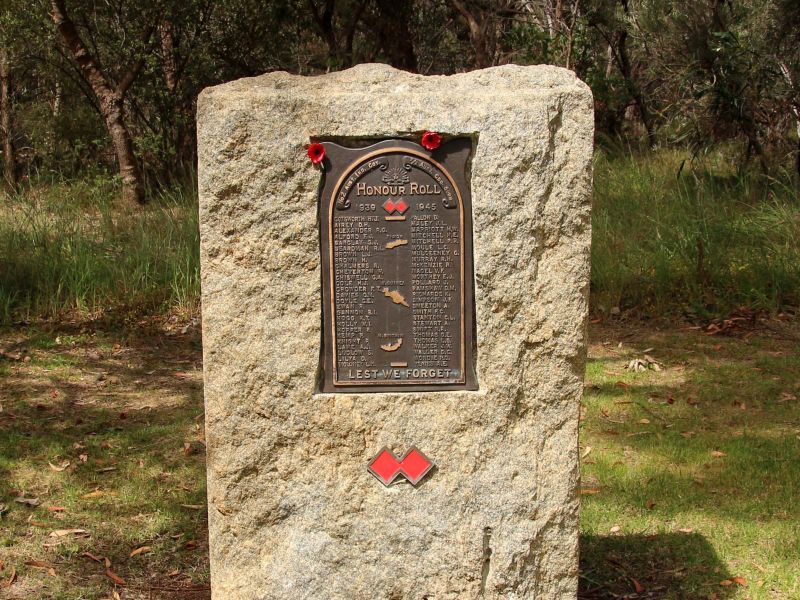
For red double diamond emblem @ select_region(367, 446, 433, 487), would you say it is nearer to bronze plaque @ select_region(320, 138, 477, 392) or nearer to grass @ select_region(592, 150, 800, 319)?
bronze plaque @ select_region(320, 138, 477, 392)

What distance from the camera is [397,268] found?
314 cm

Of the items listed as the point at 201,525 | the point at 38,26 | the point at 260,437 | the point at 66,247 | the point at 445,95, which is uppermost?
the point at 38,26

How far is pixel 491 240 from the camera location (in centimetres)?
308

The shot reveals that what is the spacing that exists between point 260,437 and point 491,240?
1.03 metres

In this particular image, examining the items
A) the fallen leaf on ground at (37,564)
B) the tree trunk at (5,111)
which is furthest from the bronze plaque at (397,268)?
the tree trunk at (5,111)

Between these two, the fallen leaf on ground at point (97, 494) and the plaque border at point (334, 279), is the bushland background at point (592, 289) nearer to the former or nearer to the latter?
the fallen leaf on ground at point (97, 494)

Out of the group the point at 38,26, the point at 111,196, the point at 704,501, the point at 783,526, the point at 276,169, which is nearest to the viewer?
the point at 276,169

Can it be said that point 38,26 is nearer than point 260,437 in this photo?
No

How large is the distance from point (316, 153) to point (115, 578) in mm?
2014

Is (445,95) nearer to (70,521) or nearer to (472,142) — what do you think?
(472,142)

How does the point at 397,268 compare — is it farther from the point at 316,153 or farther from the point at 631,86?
the point at 631,86

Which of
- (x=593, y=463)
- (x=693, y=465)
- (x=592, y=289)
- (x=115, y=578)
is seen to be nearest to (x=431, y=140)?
(x=115, y=578)

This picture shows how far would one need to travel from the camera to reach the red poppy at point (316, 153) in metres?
3.05

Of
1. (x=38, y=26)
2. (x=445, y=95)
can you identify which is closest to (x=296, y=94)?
(x=445, y=95)
